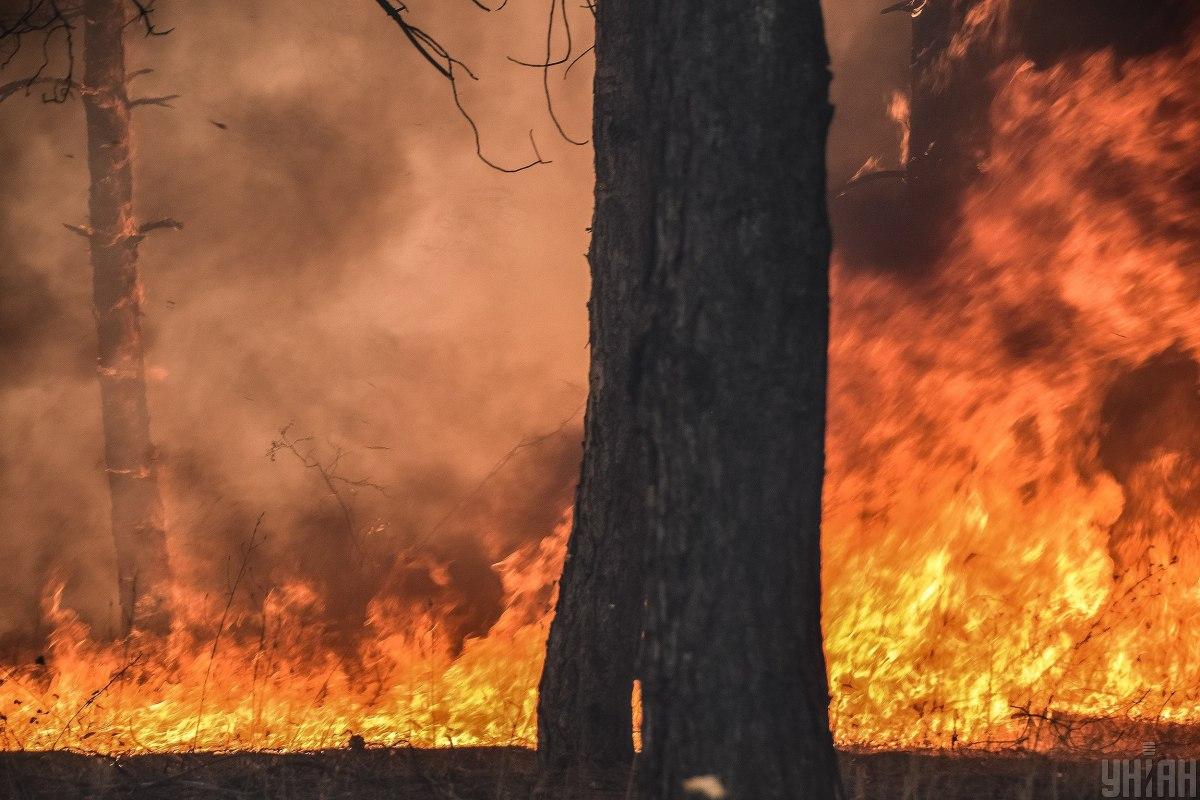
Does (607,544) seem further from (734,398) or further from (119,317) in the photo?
(119,317)

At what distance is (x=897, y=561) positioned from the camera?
24.3ft

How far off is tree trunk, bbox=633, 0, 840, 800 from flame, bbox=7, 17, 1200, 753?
349 cm

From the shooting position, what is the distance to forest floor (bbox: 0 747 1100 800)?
4.59 meters

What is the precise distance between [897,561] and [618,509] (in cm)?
326

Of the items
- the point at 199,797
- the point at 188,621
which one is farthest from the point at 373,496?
the point at 199,797

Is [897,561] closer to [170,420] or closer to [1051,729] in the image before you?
[1051,729]

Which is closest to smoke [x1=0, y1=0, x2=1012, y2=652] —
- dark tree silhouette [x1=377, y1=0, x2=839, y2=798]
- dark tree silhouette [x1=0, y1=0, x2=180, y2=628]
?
dark tree silhouette [x1=0, y1=0, x2=180, y2=628]

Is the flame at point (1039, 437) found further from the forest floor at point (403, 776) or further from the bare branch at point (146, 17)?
the bare branch at point (146, 17)

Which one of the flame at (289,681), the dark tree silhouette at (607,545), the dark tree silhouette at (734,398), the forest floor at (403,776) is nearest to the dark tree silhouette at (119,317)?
the flame at (289,681)

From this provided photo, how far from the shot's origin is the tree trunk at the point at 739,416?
3186mm

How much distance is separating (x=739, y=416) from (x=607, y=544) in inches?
71.5

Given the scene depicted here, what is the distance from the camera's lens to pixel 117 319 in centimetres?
984

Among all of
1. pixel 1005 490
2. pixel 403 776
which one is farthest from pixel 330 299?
pixel 403 776

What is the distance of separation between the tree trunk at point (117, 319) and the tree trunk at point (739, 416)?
7.81 m
